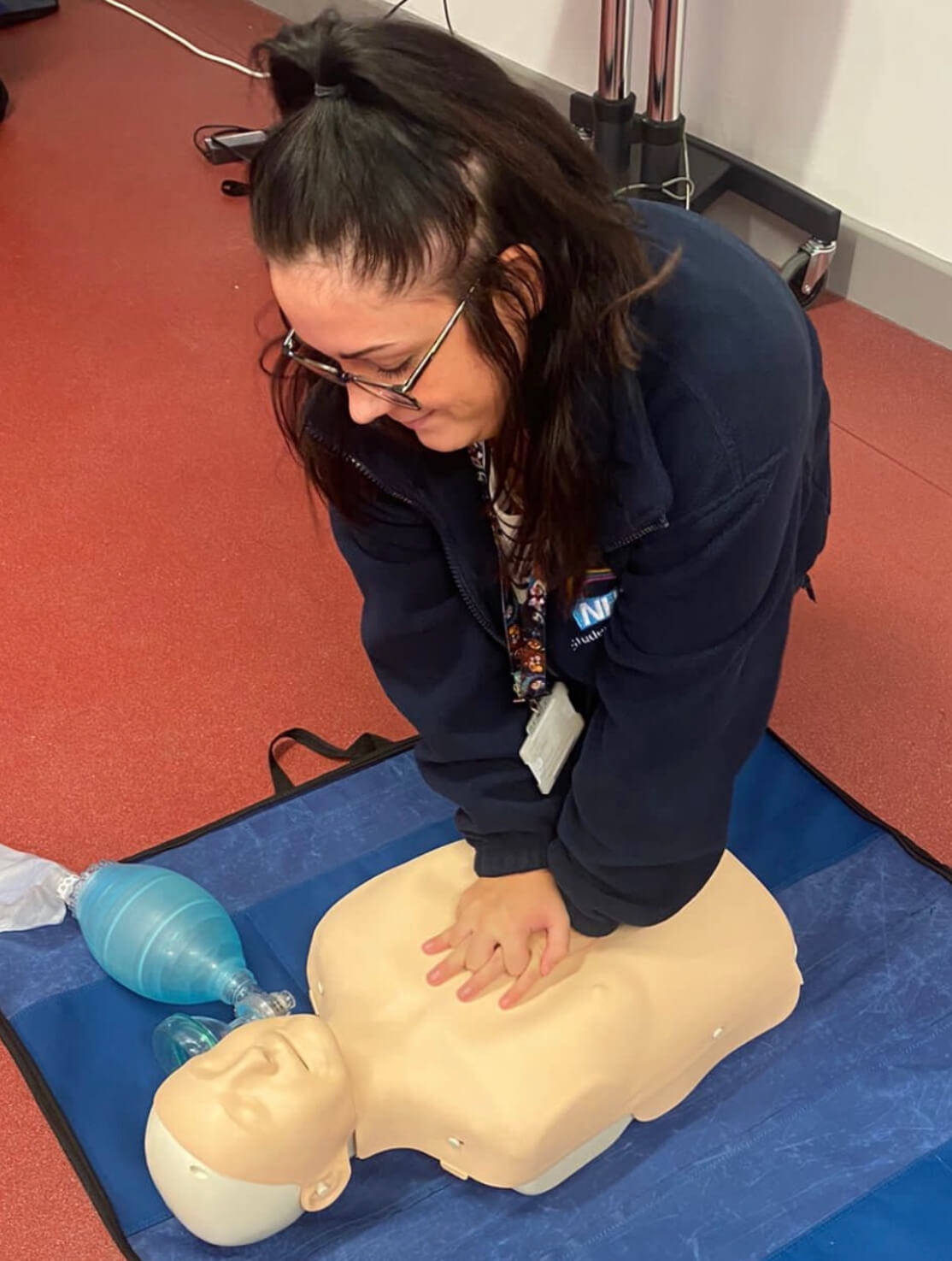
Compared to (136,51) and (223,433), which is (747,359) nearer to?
(223,433)

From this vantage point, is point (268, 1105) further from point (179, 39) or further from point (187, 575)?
point (179, 39)

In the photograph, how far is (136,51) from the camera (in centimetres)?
324

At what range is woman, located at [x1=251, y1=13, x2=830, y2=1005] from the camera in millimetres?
679

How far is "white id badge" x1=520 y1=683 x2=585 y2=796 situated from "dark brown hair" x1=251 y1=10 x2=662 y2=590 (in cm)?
37

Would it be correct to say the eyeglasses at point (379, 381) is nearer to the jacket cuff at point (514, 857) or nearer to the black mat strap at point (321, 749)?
the jacket cuff at point (514, 857)

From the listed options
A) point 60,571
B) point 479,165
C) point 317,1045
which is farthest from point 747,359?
point 60,571

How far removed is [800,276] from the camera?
2123 millimetres

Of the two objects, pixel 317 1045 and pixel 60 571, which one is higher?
pixel 317 1045

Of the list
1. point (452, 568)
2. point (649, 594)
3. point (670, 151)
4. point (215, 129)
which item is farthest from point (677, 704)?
point (215, 129)

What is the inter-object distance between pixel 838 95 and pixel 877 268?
284mm

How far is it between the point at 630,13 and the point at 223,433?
100 cm

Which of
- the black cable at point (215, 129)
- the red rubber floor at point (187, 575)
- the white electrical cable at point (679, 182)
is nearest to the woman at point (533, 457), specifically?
the red rubber floor at point (187, 575)

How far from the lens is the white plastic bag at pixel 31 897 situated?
132cm

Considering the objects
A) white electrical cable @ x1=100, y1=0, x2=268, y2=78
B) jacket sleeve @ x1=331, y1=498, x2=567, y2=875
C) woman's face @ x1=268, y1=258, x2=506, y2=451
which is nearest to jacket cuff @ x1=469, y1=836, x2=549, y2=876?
jacket sleeve @ x1=331, y1=498, x2=567, y2=875
